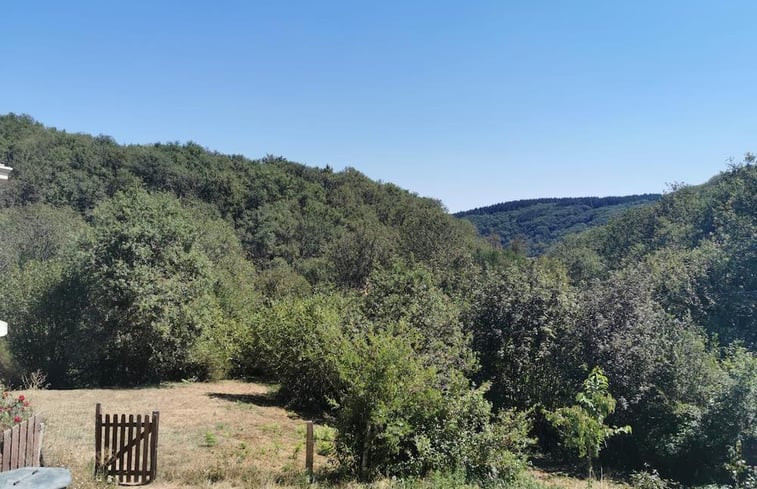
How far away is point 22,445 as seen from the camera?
7.19 meters

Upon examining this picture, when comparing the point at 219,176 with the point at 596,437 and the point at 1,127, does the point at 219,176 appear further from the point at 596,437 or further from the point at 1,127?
the point at 596,437

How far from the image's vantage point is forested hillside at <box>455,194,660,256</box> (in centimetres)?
11869

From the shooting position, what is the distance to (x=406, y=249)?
4647cm

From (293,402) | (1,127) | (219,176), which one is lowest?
(293,402)

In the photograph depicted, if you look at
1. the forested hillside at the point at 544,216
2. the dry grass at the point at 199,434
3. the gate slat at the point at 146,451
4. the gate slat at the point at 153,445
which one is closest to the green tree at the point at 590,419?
the dry grass at the point at 199,434

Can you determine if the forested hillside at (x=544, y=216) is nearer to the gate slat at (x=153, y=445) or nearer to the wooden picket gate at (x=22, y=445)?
the gate slat at (x=153, y=445)

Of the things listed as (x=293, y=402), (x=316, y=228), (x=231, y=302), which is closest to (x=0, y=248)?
(x=231, y=302)

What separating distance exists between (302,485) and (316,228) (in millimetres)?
53966

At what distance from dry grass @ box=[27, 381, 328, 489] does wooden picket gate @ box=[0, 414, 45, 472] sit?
0.30 metres

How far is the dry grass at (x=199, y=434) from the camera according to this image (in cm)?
841

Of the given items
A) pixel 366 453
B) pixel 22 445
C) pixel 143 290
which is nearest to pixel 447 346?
pixel 366 453

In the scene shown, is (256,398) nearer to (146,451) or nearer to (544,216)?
(146,451)

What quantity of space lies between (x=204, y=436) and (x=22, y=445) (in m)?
4.90

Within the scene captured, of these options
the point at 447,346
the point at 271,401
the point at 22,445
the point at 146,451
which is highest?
the point at 447,346
